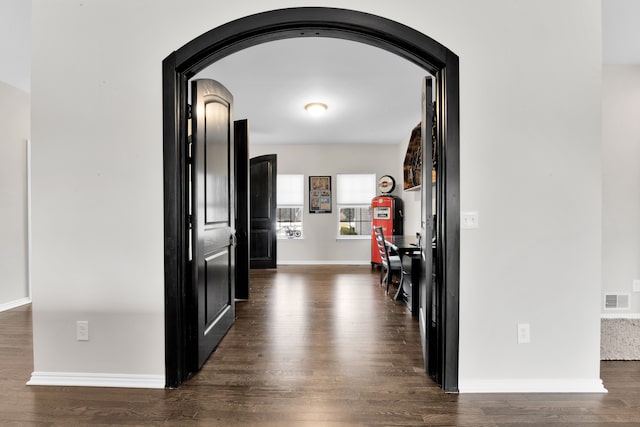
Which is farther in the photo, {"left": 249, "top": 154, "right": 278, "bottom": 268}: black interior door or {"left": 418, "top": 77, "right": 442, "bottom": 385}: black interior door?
{"left": 249, "top": 154, "right": 278, "bottom": 268}: black interior door

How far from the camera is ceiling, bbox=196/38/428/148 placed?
3491mm

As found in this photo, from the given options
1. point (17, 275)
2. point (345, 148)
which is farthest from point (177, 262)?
point (345, 148)

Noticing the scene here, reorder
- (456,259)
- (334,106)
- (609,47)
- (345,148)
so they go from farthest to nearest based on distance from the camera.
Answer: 1. (345,148)
2. (334,106)
3. (609,47)
4. (456,259)

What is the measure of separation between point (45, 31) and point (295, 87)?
2.60 meters

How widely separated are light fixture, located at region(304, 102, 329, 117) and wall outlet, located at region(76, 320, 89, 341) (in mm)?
3776

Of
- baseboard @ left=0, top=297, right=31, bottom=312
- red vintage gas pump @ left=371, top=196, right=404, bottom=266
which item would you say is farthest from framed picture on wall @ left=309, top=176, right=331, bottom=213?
baseboard @ left=0, top=297, right=31, bottom=312

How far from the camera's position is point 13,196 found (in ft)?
14.3

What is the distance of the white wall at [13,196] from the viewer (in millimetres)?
4207

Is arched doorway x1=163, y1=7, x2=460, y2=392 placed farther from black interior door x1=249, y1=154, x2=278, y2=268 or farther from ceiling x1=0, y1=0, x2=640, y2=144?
black interior door x1=249, y1=154, x2=278, y2=268

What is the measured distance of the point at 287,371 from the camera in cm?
252

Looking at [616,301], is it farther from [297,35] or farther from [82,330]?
[82,330]

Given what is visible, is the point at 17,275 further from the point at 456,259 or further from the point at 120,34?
the point at 456,259

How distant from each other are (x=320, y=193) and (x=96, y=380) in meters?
5.97

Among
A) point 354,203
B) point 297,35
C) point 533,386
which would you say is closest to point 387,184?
point 354,203
